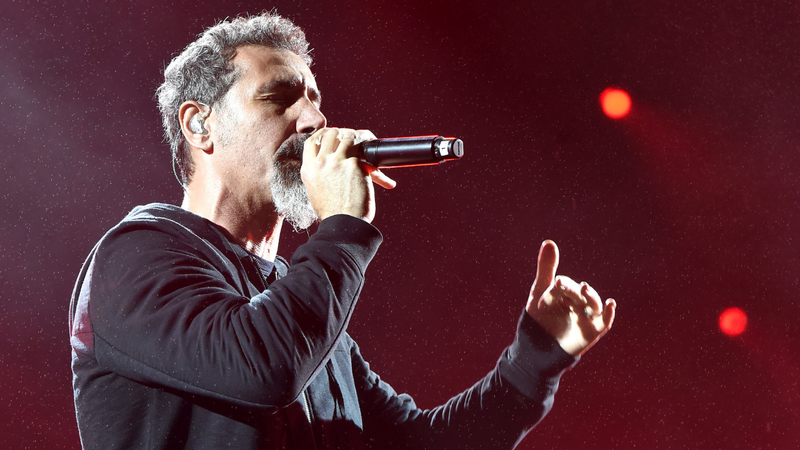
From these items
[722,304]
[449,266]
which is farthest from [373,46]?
[722,304]

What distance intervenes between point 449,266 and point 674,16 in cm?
170

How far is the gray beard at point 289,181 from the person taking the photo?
148cm

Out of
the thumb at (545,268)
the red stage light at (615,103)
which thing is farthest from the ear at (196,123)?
the red stage light at (615,103)

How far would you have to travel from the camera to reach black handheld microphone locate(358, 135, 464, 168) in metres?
1.28

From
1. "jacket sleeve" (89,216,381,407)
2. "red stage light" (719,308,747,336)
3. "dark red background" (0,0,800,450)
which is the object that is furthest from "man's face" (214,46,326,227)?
"red stage light" (719,308,747,336)

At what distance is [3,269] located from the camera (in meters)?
2.61

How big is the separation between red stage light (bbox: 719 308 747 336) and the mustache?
2.58 m

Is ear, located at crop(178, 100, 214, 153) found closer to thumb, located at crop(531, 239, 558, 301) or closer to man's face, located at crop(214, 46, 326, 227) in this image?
man's face, located at crop(214, 46, 326, 227)

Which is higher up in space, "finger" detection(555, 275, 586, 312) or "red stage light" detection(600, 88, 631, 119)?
"red stage light" detection(600, 88, 631, 119)

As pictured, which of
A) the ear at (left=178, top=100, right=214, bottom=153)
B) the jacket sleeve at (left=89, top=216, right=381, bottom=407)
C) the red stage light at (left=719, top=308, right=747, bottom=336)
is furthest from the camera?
the red stage light at (left=719, top=308, right=747, bottom=336)

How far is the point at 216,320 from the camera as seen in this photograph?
101 centimetres

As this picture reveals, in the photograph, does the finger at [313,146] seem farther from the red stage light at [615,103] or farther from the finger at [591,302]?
the red stage light at [615,103]

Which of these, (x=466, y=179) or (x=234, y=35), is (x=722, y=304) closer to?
(x=466, y=179)

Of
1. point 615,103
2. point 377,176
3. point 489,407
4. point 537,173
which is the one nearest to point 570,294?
point 489,407
